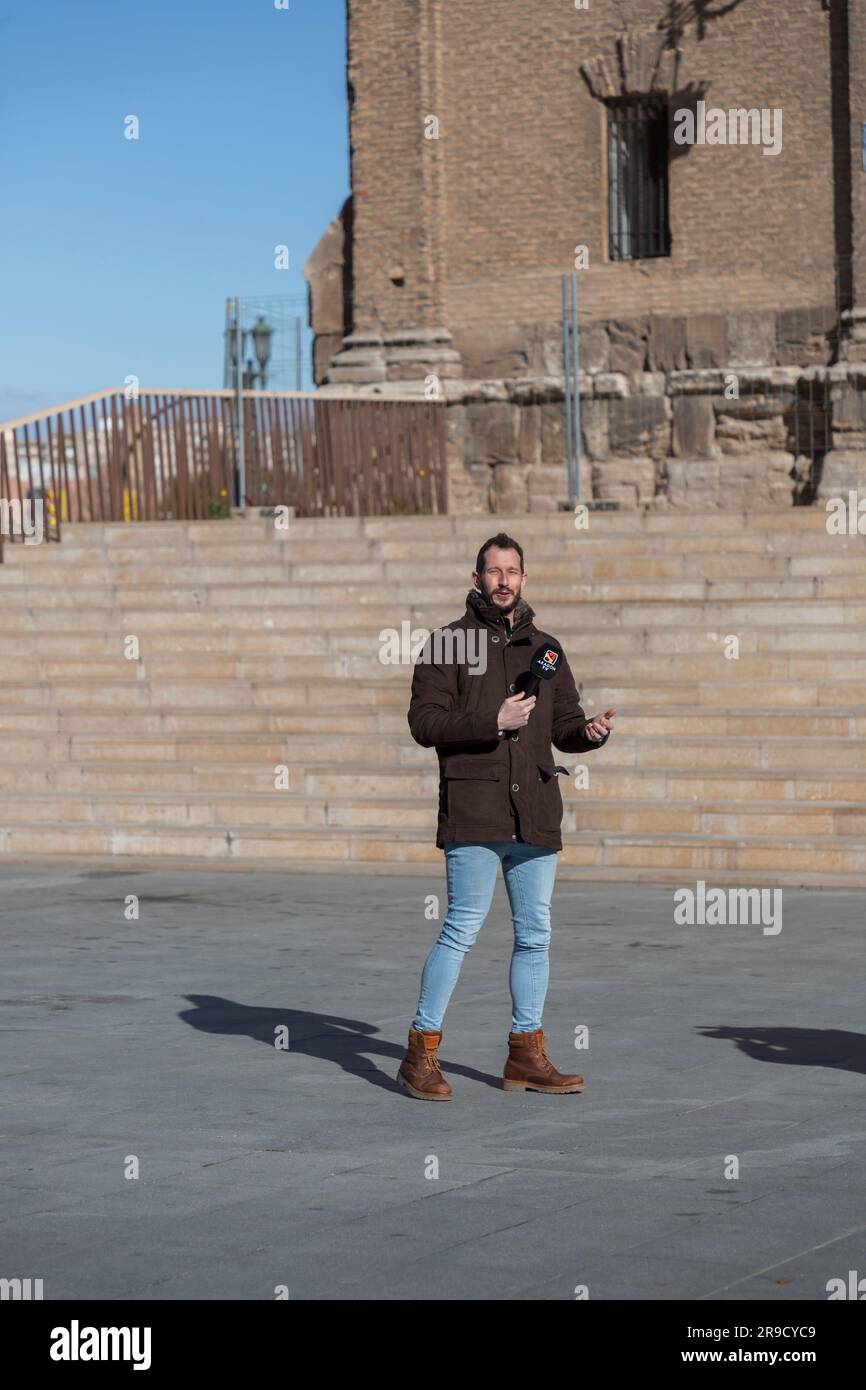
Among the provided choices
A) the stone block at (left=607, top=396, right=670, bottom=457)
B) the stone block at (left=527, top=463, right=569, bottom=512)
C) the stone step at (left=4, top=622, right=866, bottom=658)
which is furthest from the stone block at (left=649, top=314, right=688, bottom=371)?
the stone step at (left=4, top=622, right=866, bottom=658)

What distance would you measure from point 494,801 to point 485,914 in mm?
394

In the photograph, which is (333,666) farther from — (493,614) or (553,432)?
(553,432)

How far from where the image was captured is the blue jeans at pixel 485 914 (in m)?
7.31

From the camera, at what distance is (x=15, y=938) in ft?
36.7

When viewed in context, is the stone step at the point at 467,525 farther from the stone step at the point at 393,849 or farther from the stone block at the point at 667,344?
the stone step at the point at 393,849

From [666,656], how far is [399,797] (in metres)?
2.49

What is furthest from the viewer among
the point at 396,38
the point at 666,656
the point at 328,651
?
the point at 396,38

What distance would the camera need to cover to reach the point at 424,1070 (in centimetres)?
735

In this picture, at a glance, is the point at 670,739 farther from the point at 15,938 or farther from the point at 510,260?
the point at 510,260

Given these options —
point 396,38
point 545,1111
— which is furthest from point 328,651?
point 396,38

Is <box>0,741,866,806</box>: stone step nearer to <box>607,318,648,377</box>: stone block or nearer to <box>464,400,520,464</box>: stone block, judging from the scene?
<box>464,400,520,464</box>: stone block

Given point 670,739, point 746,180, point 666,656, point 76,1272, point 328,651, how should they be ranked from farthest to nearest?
1. point 746,180
2. point 328,651
3. point 666,656
4. point 670,739
5. point 76,1272

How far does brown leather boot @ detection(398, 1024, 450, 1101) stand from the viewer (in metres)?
7.31

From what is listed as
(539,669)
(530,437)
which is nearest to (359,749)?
(539,669)
